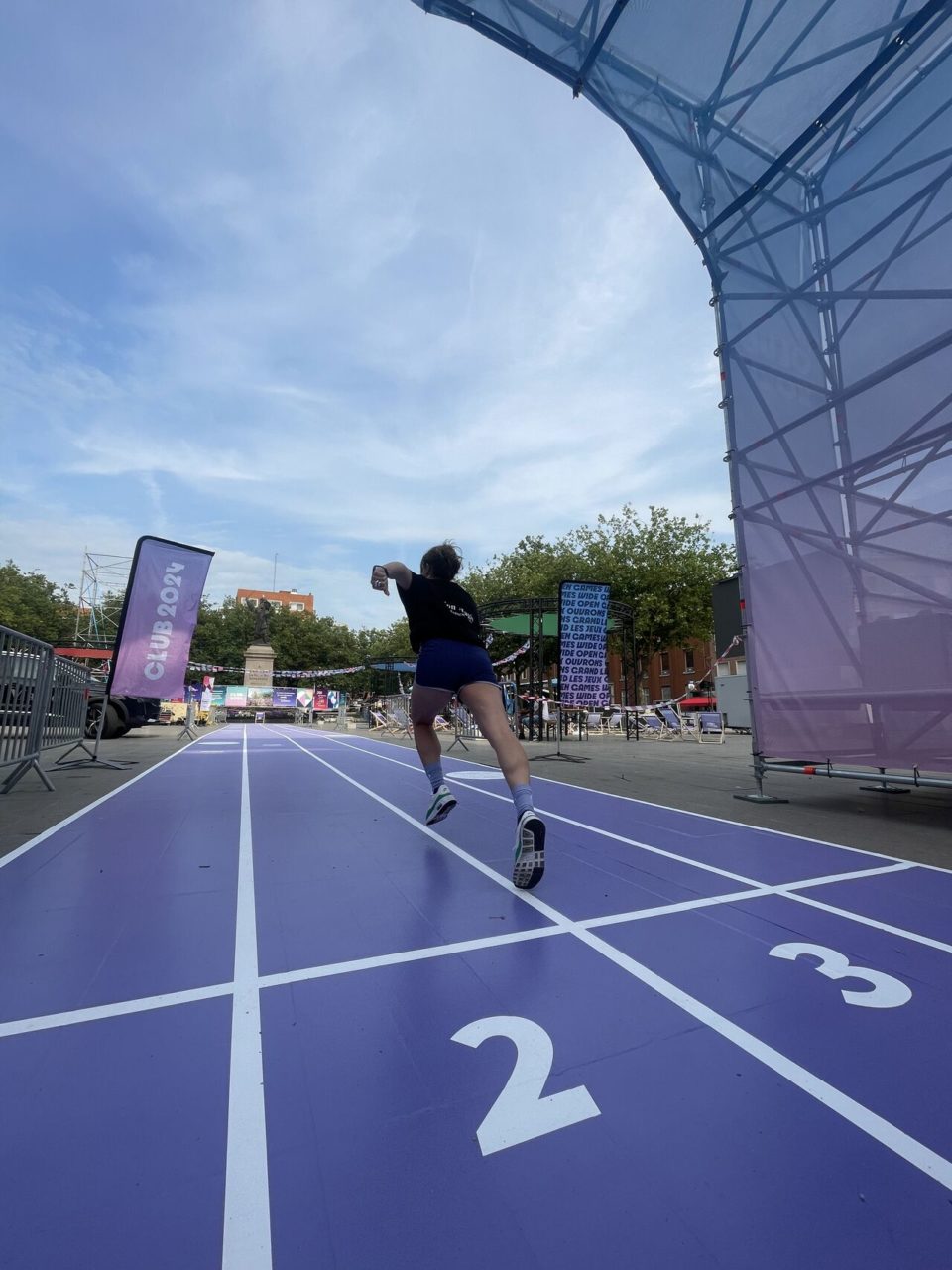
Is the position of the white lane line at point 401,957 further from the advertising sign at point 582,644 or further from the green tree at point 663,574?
the green tree at point 663,574

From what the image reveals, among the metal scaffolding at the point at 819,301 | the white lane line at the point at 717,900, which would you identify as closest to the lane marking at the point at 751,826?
the white lane line at the point at 717,900

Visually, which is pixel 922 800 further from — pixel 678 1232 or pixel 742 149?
pixel 742 149

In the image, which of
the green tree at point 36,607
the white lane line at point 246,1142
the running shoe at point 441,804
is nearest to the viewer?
the white lane line at point 246,1142

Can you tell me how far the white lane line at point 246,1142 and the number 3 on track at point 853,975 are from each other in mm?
1846

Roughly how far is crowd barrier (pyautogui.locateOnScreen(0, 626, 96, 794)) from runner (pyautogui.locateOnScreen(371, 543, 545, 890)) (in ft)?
11.6

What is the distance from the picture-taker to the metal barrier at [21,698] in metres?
5.57

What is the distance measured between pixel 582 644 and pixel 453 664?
9.76m

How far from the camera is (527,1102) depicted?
4.76ft

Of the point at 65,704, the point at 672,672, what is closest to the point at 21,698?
the point at 65,704

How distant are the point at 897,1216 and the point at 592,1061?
0.69 meters

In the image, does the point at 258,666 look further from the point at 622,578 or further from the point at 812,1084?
the point at 812,1084

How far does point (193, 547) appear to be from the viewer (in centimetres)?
929

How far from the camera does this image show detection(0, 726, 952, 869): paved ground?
4398 millimetres

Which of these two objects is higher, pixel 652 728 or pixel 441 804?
pixel 652 728
